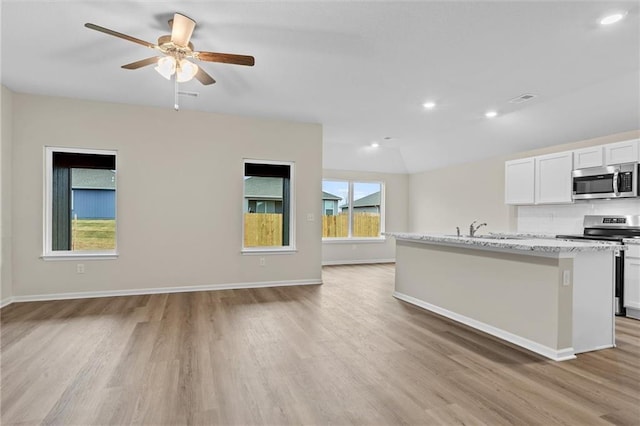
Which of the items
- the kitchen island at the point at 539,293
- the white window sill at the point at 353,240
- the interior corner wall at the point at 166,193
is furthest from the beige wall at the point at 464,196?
the interior corner wall at the point at 166,193

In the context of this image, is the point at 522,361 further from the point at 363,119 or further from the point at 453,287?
the point at 363,119

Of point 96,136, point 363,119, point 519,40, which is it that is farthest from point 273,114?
point 519,40

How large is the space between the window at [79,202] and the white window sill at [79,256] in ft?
0.04

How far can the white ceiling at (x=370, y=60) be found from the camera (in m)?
2.76

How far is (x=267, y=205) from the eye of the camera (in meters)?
6.03

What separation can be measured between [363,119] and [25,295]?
214 inches

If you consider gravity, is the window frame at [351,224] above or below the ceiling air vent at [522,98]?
below

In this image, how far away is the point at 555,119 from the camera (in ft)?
17.0

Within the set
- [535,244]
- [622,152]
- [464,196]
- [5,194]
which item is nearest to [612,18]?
[535,244]

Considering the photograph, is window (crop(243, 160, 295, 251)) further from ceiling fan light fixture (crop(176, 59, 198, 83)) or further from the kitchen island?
the kitchen island

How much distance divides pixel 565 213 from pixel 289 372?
17.0ft

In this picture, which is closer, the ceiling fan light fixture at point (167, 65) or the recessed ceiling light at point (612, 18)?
the recessed ceiling light at point (612, 18)

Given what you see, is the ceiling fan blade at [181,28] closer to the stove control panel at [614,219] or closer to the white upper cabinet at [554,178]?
the white upper cabinet at [554,178]

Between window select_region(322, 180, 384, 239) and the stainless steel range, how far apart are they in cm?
437
